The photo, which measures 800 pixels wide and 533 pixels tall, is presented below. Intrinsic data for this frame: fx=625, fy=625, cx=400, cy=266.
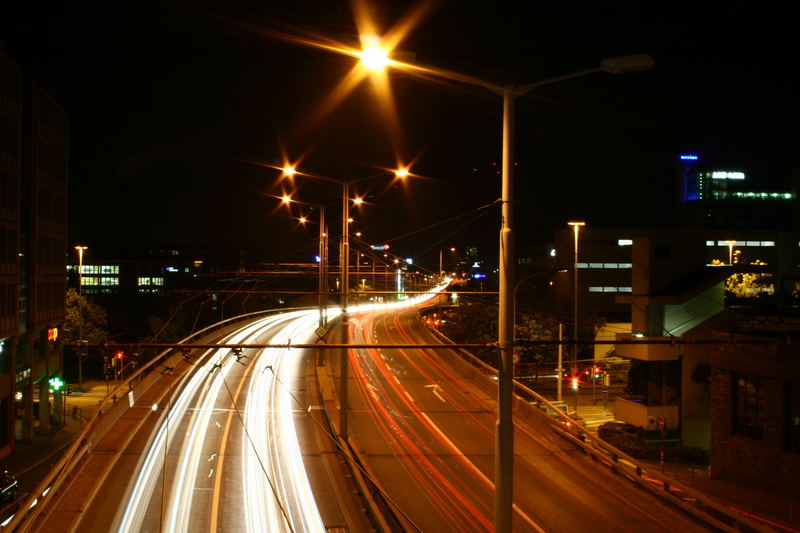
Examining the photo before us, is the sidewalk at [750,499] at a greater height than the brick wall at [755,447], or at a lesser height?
lesser

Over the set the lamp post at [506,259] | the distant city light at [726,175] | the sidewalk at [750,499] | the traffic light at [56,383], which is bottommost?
the sidewalk at [750,499]

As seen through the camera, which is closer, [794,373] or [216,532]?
[216,532]

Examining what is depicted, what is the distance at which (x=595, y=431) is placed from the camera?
1041 inches

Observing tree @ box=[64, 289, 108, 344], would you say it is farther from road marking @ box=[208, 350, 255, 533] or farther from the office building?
road marking @ box=[208, 350, 255, 533]

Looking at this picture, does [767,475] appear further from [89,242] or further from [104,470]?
[89,242]

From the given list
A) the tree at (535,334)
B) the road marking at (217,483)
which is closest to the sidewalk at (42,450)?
the road marking at (217,483)

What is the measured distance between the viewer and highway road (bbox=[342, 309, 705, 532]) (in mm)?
11383

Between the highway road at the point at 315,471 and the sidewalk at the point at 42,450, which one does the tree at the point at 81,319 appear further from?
the highway road at the point at 315,471

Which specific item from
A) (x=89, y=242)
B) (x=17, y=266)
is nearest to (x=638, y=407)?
(x=17, y=266)

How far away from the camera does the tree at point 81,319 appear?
3747 cm

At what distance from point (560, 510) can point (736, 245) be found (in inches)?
2043

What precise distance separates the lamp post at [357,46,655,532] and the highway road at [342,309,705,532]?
A: 153cm

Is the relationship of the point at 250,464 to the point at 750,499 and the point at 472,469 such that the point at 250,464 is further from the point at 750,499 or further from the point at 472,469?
the point at 750,499

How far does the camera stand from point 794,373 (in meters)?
14.5
